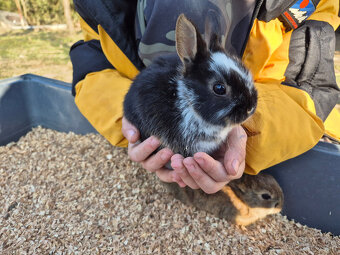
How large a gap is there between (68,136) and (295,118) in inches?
81.9

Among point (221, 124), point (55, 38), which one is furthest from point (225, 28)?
point (55, 38)

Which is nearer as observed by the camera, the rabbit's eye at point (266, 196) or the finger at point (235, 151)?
the finger at point (235, 151)

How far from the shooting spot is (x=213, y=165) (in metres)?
1.33

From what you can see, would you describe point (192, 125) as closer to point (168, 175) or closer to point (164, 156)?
point (164, 156)

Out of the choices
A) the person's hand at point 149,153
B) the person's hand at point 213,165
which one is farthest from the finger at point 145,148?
the person's hand at point 213,165

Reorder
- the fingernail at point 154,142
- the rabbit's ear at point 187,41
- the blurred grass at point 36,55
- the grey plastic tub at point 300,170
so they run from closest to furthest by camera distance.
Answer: the rabbit's ear at point 187,41 < the fingernail at point 154,142 < the grey plastic tub at point 300,170 < the blurred grass at point 36,55

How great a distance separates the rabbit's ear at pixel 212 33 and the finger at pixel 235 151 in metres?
0.46

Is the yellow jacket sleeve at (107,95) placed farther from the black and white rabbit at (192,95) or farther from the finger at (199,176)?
the finger at (199,176)

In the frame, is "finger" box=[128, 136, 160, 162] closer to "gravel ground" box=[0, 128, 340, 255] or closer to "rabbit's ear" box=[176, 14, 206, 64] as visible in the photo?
"rabbit's ear" box=[176, 14, 206, 64]

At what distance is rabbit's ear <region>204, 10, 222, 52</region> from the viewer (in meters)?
1.24

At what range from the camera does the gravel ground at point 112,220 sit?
5.51 ft

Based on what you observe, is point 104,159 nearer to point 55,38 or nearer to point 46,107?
point 46,107

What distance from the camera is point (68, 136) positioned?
2.73m

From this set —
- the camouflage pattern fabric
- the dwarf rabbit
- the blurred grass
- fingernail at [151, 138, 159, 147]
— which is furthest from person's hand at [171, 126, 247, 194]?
the blurred grass
